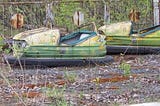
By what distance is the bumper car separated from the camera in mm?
9820

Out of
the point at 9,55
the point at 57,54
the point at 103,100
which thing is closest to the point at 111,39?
→ the point at 57,54

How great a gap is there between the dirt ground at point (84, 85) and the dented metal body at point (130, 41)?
78 cm

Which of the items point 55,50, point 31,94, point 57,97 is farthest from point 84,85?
point 55,50

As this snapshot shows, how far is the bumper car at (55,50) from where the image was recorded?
32.2ft

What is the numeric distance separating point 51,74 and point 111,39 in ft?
9.91

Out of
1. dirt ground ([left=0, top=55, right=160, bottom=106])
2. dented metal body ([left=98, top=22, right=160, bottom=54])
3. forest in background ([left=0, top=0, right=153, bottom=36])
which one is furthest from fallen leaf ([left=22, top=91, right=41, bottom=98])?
forest in background ([left=0, top=0, right=153, bottom=36])

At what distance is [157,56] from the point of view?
10977mm

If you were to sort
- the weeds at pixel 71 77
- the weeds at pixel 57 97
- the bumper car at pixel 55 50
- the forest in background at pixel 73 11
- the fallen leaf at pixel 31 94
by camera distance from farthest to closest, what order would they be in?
the forest in background at pixel 73 11, the bumper car at pixel 55 50, the weeds at pixel 71 77, the fallen leaf at pixel 31 94, the weeds at pixel 57 97

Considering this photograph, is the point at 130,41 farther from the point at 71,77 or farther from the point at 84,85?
the point at 84,85

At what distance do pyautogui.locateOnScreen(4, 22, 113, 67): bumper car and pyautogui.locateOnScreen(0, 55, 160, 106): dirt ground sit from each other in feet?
0.55

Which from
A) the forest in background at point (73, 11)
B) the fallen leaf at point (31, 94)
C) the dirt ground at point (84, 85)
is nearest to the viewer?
the dirt ground at point (84, 85)

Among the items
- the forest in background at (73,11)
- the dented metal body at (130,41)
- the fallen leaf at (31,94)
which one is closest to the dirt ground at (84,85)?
the fallen leaf at (31,94)

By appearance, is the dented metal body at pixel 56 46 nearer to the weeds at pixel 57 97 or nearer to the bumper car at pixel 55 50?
the bumper car at pixel 55 50

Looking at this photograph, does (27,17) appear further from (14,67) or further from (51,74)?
(51,74)
